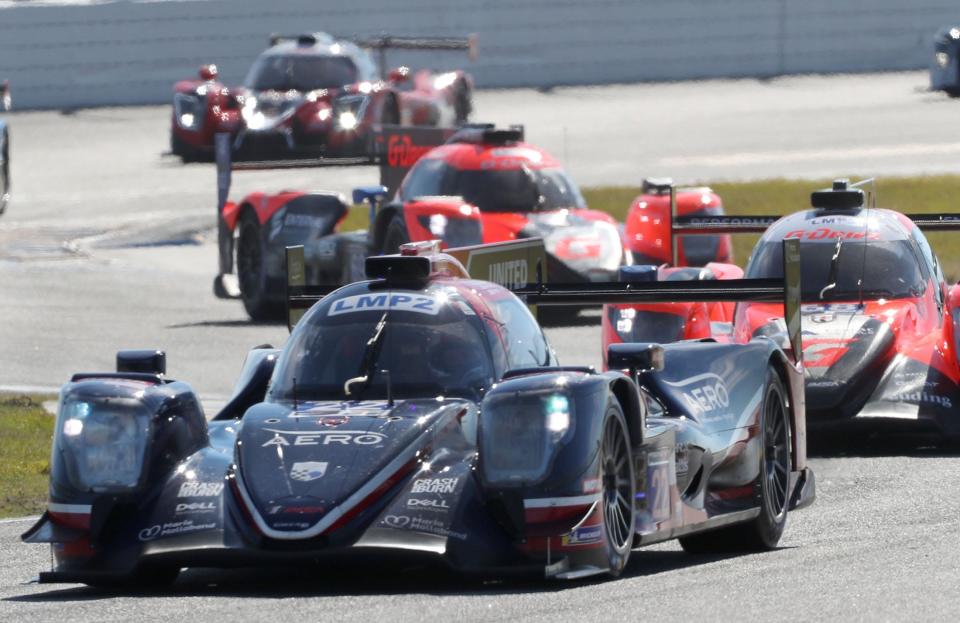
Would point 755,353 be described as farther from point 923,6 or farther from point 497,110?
point 923,6

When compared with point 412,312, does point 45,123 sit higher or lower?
lower

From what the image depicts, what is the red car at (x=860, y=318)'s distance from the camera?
42.0 feet

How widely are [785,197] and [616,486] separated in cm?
2003

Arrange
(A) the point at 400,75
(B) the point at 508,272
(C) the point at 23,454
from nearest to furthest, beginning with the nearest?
1. (B) the point at 508,272
2. (C) the point at 23,454
3. (A) the point at 400,75

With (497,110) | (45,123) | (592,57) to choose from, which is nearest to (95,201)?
(45,123)

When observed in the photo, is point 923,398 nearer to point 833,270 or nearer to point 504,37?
point 833,270

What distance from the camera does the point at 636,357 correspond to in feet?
28.2

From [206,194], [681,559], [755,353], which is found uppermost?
[755,353]

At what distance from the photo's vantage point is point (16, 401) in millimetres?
15312

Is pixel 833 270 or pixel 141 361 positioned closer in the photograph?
pixel 141 361

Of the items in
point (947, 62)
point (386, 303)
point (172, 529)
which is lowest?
point (947, 62)

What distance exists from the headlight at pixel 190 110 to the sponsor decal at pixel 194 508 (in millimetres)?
21976

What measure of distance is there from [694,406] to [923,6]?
33.7 metres

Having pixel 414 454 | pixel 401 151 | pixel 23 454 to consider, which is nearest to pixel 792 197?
pixel 401 151
